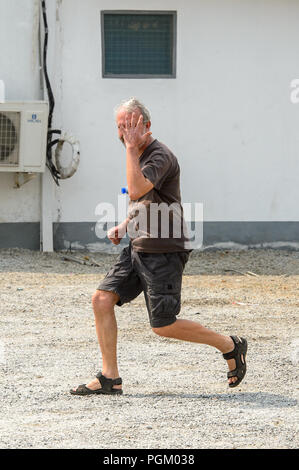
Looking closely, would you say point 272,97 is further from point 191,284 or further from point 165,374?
point 165,374

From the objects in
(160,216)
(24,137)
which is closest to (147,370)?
(160,216)

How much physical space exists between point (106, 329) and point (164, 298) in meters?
0.47

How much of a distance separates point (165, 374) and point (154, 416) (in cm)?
111

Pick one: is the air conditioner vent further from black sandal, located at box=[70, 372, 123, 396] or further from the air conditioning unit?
black sandal, located at box=[70, 372, 123, 396]

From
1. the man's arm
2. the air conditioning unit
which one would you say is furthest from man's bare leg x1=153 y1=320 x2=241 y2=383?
the air conditioning unit

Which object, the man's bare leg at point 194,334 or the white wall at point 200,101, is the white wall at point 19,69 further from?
the man's bare leg at point 194,334

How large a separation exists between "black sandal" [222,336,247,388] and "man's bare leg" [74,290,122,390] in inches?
29.2

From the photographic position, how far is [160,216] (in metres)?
5.91

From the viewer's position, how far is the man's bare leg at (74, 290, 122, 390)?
6.03 meters

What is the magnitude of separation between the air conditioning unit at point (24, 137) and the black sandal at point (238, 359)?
6600 millimetres

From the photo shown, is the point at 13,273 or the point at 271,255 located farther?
the point at 271,255

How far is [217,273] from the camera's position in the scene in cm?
1177

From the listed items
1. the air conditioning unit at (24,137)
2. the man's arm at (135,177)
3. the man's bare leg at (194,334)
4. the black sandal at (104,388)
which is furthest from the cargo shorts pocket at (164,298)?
the air conditioning unit at (24,137)

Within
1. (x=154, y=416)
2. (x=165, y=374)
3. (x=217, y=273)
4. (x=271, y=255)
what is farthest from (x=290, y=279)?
(x=154, y=416)
